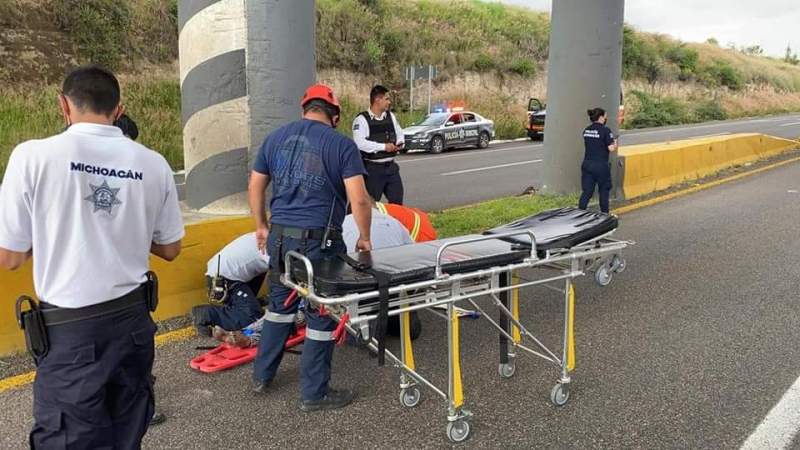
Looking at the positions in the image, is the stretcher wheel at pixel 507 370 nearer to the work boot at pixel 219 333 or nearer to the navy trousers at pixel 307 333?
the navy trousers at pixel 307 333

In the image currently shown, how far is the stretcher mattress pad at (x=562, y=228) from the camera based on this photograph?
13.4 feet

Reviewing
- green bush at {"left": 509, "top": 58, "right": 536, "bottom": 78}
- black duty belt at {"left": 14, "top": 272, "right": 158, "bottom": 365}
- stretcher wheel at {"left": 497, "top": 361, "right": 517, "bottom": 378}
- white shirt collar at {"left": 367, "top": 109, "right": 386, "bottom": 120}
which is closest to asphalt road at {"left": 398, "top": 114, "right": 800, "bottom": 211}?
white shirt collar at {"left": 367, "top": 109, "right": 386, "bottom": 120}

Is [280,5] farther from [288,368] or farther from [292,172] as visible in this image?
[288,368]

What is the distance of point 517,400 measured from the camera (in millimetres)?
3959

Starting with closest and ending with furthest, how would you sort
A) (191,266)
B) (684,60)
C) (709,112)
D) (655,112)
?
(191,266), (655,112), (709,112), (684,60)

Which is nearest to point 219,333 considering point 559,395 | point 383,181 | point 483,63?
point 559,395

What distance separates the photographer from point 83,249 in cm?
241

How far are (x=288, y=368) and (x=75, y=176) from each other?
2398 millimetres

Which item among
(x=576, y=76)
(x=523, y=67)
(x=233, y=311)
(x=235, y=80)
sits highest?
Answer: (x=523, y=67)

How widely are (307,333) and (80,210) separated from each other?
1737 millimetres

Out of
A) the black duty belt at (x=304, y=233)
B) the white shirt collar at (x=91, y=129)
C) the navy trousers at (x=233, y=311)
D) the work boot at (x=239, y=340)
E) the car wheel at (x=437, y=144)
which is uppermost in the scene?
the white shirt collar at (x=91, y=129)

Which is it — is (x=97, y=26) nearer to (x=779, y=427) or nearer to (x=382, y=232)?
(x=382, y=232)

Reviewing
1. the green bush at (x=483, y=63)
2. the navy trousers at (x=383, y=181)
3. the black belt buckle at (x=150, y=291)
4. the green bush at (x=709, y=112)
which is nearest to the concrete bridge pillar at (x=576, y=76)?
the navy trousers at (x=383, y=181)

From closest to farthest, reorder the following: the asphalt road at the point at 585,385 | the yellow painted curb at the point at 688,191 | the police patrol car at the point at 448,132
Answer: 1. the asphalt road at the point at 585,385
2. the yellow painted curb at the point at 688,191
3. the police patrol car at the point at 448,132
